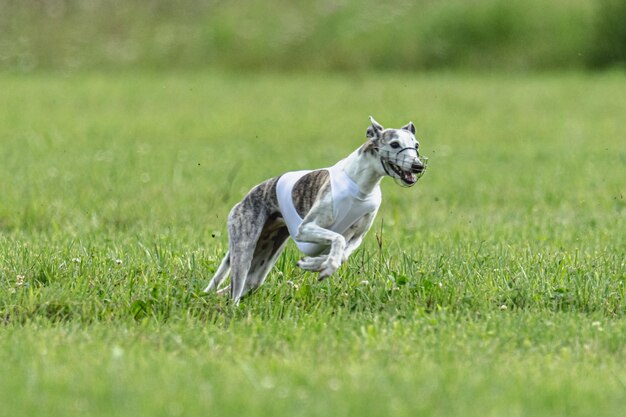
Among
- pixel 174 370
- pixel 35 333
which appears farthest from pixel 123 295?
pixel 174 370

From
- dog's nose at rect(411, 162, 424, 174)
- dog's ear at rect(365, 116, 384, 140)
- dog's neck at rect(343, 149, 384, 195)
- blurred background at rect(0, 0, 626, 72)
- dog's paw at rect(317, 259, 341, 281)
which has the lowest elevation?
blurred background at rect(0, 0, 626, 72)

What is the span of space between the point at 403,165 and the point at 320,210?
1.67 ft

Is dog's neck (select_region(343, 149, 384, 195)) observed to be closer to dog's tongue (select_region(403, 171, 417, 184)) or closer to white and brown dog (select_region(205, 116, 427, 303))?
white and brown dog (select_region(205, 116, 427, 303))

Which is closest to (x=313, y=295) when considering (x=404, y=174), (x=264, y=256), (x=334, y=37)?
(x=264, y=256)

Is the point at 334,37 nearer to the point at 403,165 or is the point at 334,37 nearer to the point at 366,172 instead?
the point at 366,172

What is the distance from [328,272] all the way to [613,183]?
7.37 metres

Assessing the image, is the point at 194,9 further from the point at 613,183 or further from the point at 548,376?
the point at 548,376

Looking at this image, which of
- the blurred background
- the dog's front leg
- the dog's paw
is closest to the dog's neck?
the dog's front leg

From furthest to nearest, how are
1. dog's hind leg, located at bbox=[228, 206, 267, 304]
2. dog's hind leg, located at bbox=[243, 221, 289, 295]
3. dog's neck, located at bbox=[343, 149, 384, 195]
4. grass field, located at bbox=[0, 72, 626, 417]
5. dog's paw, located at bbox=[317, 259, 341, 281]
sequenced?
dog's hind leg, located at bbox=[243, 221, 289, 295] < dog's hind leg, located at bbox=[228, 206, 267, 304] < dog's neck, located at bbox=[343, 149, 384, 195] < dog's paw, located at bbox=[317, 259, 341, 281] < grass field, located at bbox=[0, 72, 626, 417]

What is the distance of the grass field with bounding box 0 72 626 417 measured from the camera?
458 cm

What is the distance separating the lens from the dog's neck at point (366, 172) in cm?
578

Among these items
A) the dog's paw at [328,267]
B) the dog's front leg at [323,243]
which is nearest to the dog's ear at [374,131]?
the dog's front leg at [323,243]

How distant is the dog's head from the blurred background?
786 inches

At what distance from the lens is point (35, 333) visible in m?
5.67
